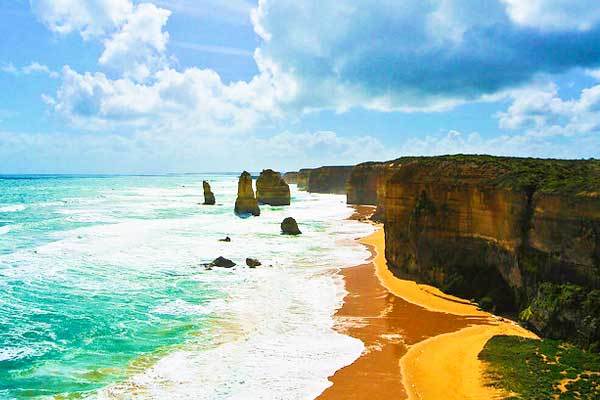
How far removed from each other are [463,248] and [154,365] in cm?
1623

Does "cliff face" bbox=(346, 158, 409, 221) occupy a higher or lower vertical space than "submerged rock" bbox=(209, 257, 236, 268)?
higher

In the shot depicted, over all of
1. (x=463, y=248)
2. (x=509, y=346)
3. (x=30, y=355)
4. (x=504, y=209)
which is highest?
(x=504, y=209)

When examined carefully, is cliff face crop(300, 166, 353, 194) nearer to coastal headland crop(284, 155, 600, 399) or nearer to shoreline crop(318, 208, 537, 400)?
coastal headland crop(284, 155, 600, 399)

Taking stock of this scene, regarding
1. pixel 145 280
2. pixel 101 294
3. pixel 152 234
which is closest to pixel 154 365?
pixel 101 294

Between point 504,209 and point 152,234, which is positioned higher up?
point 504,209

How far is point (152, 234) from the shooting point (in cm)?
A: 4981

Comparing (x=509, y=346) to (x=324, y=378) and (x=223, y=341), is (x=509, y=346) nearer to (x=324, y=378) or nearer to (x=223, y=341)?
(x=324, y=378)

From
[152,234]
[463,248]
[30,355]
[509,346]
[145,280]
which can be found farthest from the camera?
[152,234]

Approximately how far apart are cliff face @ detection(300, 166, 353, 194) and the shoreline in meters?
95.6

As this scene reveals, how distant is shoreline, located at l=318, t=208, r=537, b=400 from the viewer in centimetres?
1494

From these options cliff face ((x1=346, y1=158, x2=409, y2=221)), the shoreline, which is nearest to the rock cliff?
cliff face ((x1=346, y1=158, x2=409, y2=221))

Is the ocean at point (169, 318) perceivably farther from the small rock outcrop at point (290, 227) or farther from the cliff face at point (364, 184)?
the cliff face at point (364, 184)

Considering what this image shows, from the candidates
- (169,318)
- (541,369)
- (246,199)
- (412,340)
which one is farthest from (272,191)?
(541,369)

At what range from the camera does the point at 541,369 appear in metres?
14.9
